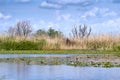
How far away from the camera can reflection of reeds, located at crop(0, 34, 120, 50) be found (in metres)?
37.2

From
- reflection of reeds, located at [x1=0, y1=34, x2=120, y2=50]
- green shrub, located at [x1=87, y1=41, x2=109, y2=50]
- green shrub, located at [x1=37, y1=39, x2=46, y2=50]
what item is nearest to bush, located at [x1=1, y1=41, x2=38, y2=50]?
reflection of reeds, located at [x1=0, y1=34, x2=120, y2=50]

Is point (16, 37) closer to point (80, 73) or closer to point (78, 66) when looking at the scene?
point (78, 66)

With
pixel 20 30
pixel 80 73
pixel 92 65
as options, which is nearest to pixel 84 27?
pixel 20 30

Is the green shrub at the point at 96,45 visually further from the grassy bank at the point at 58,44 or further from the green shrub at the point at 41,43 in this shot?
the green shrub at the point at 41,43

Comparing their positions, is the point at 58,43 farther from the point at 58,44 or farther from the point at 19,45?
the point at 19,45

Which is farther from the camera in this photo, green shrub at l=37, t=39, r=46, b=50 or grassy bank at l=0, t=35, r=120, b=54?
green shrub at l=37, t=39, r=46, b=50

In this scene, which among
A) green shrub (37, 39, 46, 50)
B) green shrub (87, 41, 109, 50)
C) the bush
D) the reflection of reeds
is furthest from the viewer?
the bush

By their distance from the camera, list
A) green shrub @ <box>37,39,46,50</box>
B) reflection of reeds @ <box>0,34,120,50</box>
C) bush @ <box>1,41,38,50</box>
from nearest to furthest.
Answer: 1. reflection of reeds @ <box>0,34,120,50</box>
2. green shrub @ <box>37,39,46,50</box>
3. bush @ <box>1,41,38,50</box>

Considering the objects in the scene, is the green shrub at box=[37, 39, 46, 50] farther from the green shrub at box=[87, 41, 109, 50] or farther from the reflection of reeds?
the green shrub at box=[87, 41, 109, 50]

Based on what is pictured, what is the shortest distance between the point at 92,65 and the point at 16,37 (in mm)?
18403

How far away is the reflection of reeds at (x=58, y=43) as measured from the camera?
122 feet

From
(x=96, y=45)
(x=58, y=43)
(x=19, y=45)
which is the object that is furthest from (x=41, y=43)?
(x=96, y=45)

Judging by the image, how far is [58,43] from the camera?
37750 millimetres

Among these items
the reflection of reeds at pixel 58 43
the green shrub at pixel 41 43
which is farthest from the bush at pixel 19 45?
the green shrub at pixel 41 43
